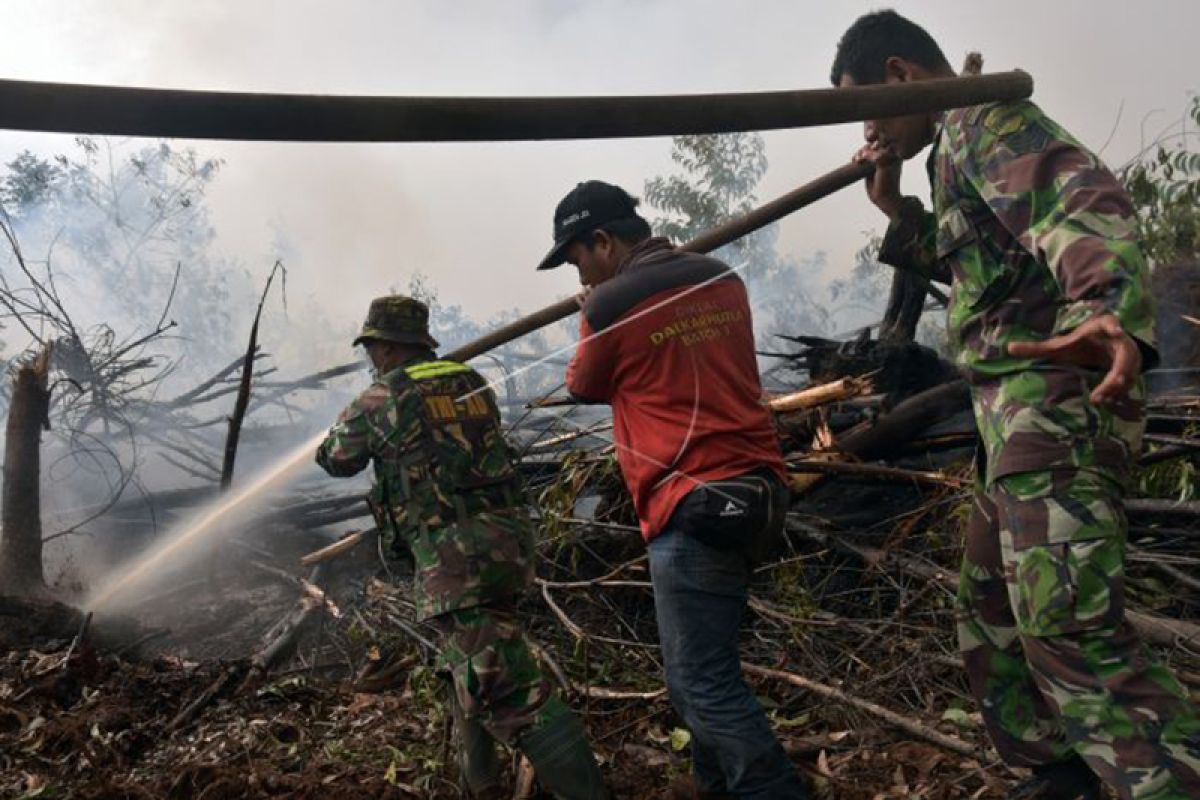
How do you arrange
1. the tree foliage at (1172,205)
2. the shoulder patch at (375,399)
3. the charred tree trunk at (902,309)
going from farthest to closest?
the tree foliage at (1172,205), the charred tree trunk at (902,309), the shoulder patch at (375,399)

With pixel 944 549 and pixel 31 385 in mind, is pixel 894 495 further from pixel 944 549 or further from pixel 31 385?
pixel 31 385

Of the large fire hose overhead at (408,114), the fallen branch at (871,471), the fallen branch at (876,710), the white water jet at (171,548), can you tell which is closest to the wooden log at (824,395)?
the fallen branch at (871,471)

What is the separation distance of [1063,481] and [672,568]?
106cm

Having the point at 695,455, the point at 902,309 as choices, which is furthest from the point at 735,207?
the point at 695,455

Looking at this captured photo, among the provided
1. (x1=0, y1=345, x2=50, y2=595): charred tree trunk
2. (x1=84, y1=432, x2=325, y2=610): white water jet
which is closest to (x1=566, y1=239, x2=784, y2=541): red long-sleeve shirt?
(x1=84, y1=432, x2=325, y2=610): white water jet

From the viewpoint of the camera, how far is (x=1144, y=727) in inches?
68.9

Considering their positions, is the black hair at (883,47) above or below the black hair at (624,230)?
above

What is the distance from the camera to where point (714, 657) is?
8.30 feet

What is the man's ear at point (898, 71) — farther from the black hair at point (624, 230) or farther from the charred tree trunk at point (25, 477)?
the charred tree trunk at point (25, 477)

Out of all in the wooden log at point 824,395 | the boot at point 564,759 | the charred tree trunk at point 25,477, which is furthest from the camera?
the charred tree trunk at point 25,477

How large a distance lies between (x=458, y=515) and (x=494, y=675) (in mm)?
613

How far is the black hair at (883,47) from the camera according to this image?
2.29 metres

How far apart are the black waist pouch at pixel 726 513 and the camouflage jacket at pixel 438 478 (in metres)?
1.07

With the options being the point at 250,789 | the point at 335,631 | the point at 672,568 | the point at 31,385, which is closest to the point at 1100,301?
the point at 672,568
